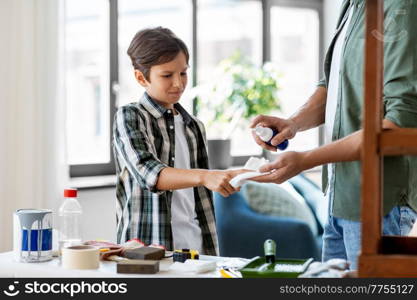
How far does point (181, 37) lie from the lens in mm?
4656

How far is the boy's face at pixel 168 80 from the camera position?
2367 mm

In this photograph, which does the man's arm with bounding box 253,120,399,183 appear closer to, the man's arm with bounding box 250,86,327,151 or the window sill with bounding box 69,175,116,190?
the man's arm with bounding box 250,86,327,151

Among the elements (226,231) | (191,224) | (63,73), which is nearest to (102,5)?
(63,73)

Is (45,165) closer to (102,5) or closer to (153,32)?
(102,5)

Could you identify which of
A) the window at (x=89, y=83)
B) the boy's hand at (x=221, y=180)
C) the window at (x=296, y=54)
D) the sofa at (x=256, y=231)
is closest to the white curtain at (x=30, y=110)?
the window at (x=89, y=83)

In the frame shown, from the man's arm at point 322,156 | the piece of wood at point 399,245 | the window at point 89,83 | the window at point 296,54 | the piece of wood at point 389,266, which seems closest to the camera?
the piece of wood at point 389,266

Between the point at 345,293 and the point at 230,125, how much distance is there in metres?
3.45

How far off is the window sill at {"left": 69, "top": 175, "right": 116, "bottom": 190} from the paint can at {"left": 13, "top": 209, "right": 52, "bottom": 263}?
193 cm

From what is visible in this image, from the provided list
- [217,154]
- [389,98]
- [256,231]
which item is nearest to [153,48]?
[389,98]

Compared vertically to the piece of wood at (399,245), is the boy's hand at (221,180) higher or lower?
higher

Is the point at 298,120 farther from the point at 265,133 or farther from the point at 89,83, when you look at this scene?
the point at 89,83

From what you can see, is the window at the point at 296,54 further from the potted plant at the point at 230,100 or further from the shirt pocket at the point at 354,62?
the shirt pocket at the point at 354,62

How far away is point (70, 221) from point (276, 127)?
71 cm

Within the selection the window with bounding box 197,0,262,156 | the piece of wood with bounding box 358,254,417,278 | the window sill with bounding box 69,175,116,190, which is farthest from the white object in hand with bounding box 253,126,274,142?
the window with bounding box 197,0,262,156
